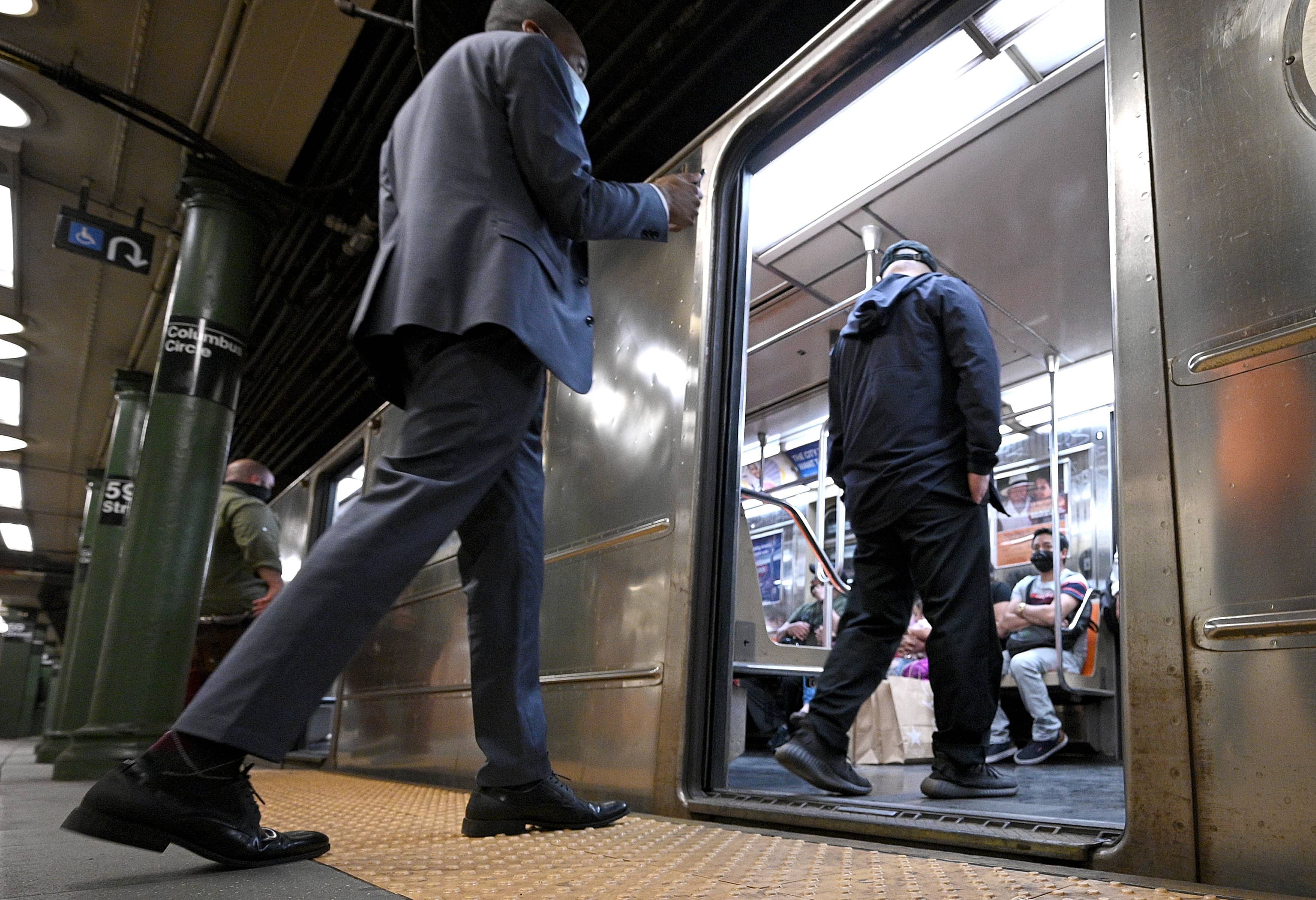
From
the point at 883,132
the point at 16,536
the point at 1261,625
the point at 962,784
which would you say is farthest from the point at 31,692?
the point at 1261,625

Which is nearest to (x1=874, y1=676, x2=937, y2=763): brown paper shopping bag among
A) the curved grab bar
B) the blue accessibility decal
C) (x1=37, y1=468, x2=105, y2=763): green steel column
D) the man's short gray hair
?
the curved grab bar

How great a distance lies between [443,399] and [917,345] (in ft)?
4.96

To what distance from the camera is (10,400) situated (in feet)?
31.0

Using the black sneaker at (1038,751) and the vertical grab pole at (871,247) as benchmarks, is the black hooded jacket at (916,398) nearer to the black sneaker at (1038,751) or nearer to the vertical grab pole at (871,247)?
the vertical grab pole at (871,247)

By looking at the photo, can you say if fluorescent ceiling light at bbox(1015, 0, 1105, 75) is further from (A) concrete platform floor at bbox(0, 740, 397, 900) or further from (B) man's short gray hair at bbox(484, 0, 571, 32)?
(A) concrete platform floor at bbox(0, 740, 397, 900)

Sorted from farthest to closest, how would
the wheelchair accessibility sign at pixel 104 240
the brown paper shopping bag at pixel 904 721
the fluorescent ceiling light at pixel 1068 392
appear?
the fluorescent ceiling light at pixel 1068 392 → the wheelchair accessibility sign at pixel 104 240 → the brown paper shopping bag at pixel 904 721

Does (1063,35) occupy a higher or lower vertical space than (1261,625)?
higher

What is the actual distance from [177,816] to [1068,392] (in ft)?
21.4

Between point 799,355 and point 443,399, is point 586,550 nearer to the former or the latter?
point 443,399

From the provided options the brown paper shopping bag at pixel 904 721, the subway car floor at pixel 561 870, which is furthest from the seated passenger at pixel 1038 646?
the subway car floor at pixel 561 870

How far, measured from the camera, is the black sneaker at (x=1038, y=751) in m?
Result: 4.50

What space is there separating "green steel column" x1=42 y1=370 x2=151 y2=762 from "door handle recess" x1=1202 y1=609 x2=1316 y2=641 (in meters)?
5.59

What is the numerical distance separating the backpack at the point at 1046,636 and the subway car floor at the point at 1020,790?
68 centimetres

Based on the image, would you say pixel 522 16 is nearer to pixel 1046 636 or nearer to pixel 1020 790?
pixel 1020 790
